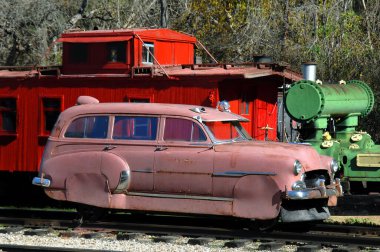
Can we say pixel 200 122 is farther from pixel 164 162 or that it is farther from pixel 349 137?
pixel 349 137

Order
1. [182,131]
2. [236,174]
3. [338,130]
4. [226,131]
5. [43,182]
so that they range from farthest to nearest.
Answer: [338,130]
[43,182]
[226,131]
[182,131]
[236,174]

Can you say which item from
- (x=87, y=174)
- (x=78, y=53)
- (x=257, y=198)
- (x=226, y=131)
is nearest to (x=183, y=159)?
(x=226, y=131)

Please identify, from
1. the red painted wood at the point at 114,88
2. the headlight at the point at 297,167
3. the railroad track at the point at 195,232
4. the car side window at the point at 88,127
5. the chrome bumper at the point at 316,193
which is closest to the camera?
the railroad track at the point at 195,232

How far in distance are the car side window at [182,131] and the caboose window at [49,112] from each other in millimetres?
5966

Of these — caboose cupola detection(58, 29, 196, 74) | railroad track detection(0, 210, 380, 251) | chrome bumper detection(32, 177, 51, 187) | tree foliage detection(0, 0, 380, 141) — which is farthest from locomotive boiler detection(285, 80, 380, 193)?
tree foliage detection(0, 0, 380, 141)

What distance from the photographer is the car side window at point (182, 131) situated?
12258 millimetres

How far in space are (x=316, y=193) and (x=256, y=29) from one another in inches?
589

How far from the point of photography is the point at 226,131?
12.6 m

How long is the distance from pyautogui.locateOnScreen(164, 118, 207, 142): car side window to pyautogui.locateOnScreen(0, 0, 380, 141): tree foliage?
41.8 ft

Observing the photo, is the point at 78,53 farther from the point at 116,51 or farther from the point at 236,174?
the point at 236,174

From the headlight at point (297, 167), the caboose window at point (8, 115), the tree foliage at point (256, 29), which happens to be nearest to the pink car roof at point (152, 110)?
the headlight at point (297, 167)

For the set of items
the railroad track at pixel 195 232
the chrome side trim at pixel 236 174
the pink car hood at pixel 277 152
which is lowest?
the railroad track at pixel 195 232

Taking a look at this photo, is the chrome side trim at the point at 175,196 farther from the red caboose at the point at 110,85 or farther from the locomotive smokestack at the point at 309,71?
the locomotive smokestack at the point at 309,71

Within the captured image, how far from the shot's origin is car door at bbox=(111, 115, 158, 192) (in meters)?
12.4
